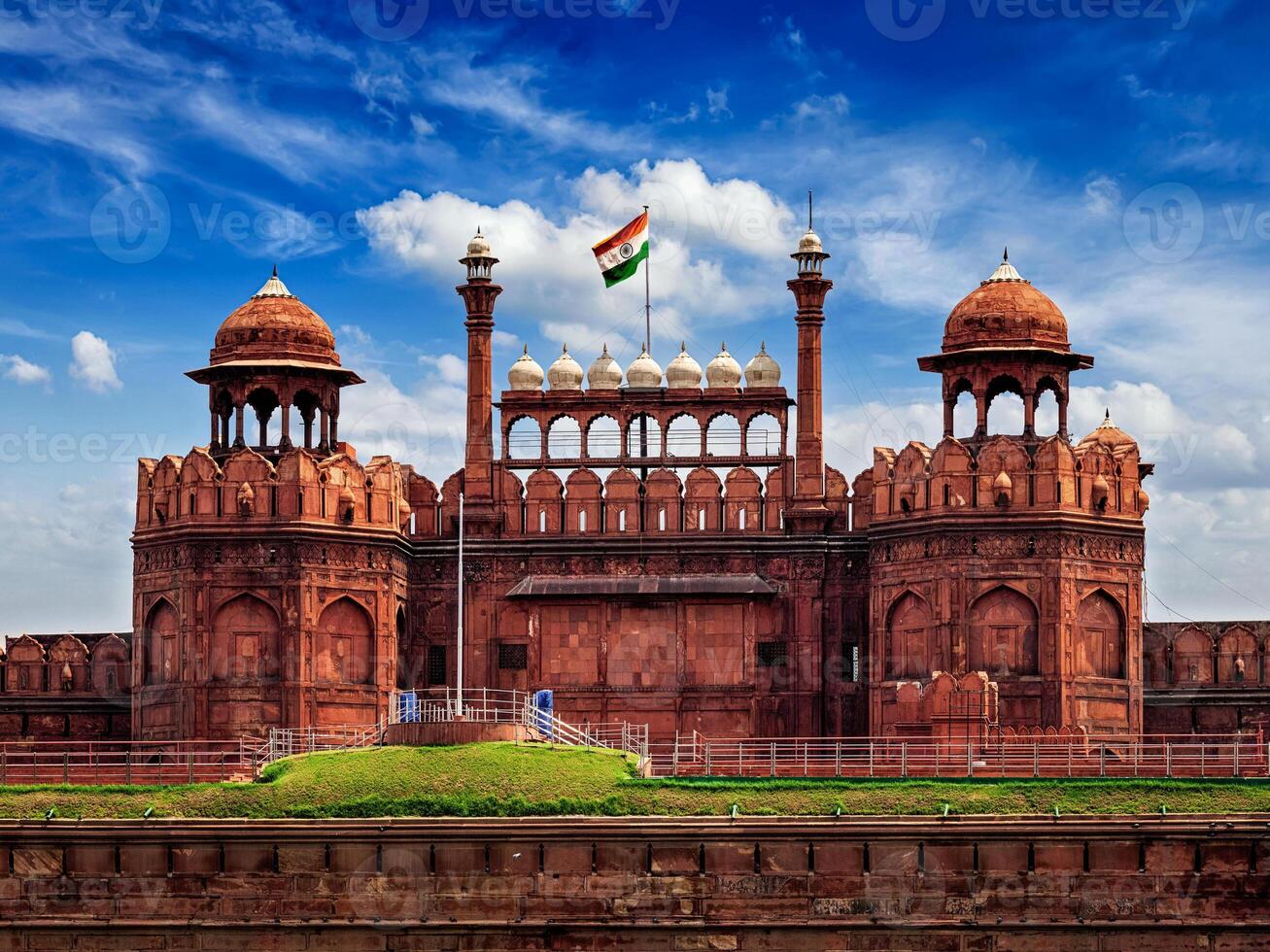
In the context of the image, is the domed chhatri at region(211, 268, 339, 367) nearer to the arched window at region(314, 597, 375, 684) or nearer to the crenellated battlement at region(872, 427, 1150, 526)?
the arched window at region(314, 597, 375, 684)

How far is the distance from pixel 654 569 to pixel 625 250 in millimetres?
10228

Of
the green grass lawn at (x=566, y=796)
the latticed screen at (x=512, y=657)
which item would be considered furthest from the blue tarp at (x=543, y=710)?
the green grass lawn at (x=566, y=796)

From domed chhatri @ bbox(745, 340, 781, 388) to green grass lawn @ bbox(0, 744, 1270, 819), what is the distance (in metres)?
18.4

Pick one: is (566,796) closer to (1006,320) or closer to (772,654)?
(772,654)

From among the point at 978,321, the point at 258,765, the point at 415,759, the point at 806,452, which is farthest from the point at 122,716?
the point at 978,321

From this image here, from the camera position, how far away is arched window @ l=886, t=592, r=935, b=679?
7244cm

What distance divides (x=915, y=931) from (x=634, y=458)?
23.5m

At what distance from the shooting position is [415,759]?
6369 cm

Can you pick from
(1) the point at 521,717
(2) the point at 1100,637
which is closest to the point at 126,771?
(1) the point at 521,717

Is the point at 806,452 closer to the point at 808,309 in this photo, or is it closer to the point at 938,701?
the point at 808,309

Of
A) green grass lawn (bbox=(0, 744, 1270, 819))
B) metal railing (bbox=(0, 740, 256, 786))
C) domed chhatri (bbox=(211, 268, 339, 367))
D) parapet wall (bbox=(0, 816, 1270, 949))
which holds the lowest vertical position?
parapet wall (bbox=(0, 816, 1270, 949))

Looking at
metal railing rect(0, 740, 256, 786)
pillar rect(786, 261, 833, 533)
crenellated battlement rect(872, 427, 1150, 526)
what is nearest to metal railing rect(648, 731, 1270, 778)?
crenellated battlement rect(872, 427, 1150, 526)

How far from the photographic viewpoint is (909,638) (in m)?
73.1

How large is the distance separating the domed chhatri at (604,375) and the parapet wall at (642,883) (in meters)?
22.2
